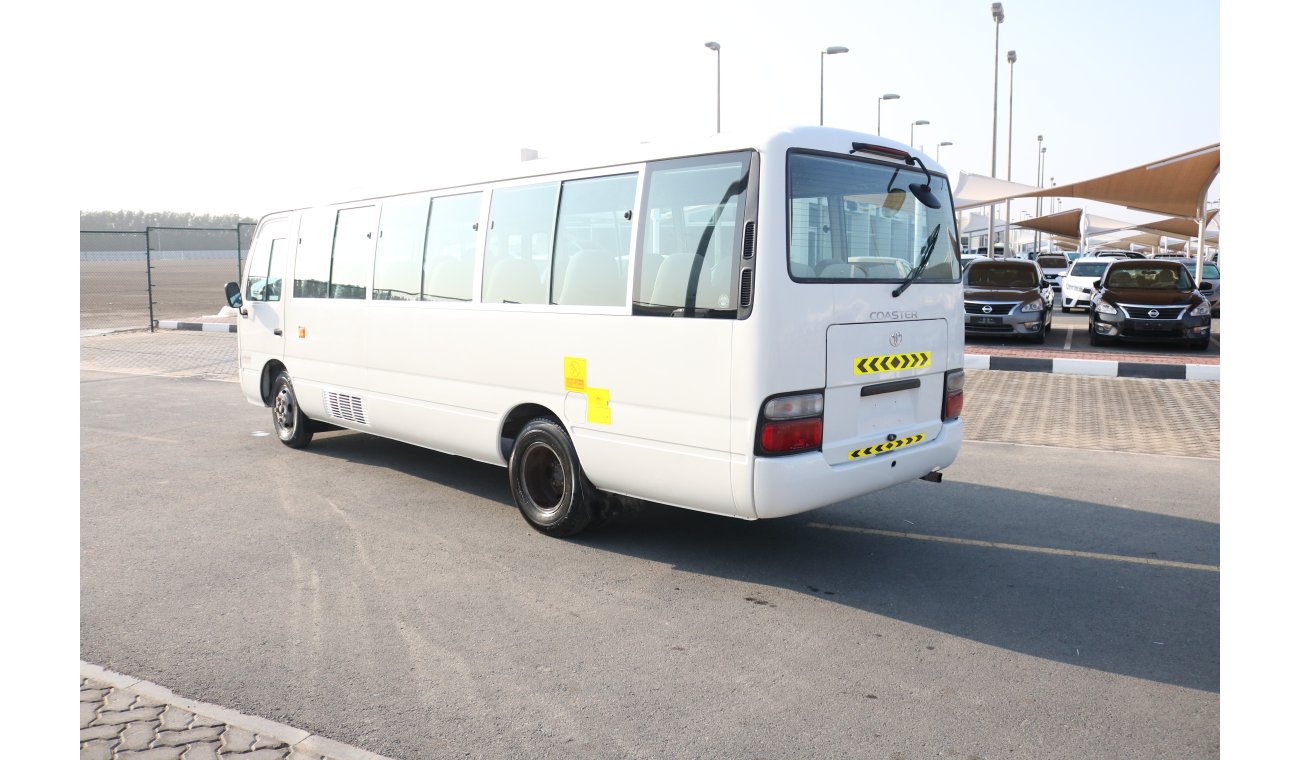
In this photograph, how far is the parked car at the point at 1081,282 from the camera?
1046 inches

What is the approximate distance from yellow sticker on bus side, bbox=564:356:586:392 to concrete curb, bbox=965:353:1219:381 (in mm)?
9953

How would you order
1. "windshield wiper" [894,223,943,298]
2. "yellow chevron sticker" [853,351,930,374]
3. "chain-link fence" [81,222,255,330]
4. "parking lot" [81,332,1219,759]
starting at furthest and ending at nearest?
"chain-link fence" [81,222,255,330]
"windshield wiper" [894,223,943,298]
"yellow chevron sticker" [853,351,930,374]
"parking lot" [81,332,1219,759]

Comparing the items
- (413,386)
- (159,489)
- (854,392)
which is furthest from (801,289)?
(159,489)

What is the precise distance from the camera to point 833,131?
5457 millimetres

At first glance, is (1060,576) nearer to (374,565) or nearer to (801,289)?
(801,289)

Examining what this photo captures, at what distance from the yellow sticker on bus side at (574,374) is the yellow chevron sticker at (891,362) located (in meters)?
1.55

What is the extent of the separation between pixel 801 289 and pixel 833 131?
97 cm

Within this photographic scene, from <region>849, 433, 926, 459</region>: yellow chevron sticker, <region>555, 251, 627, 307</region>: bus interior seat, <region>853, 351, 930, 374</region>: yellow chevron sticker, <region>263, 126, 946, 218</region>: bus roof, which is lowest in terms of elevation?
<region>849, 433, 926, 459</region>: yellow chevron sticker

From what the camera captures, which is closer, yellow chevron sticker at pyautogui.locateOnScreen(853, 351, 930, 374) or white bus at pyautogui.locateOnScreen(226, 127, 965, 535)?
white bus at pyautogui.locateOnScreen(226, 127, 965, 535)

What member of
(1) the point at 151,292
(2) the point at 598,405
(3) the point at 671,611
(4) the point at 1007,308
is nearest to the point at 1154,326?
(4) the point at 1007,308

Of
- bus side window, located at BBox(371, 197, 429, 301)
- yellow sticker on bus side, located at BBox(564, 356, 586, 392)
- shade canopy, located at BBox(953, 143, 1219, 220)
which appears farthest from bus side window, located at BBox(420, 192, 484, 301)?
shade canopy, located at BBox(953, 143, 1219, 220)

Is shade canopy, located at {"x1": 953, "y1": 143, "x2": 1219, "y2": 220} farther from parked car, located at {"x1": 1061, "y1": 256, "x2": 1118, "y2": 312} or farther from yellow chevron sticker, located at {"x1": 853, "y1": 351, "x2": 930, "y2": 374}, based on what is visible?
yellow chevron sticker, located at {"x1": 853, "y1": 351, "x2": 930, "y2": 374}

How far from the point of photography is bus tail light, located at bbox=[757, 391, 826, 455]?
5031 mm

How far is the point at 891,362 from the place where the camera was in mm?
5613
